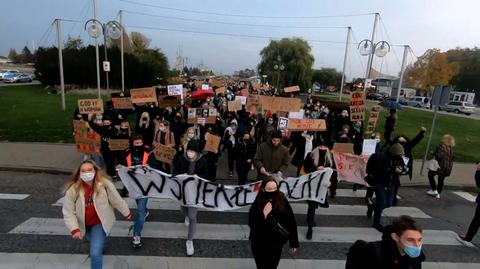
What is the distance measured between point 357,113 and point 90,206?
9.14 m

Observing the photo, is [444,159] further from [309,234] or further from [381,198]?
[309,234]

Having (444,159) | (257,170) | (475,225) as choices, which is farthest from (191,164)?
(444,159)

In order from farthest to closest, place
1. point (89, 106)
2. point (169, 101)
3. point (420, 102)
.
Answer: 1. point (420, 102)
2. point (169, 101)
3. point (89, 106)

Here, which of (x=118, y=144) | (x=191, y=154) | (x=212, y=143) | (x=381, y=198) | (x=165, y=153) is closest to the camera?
(x=191, y=154)

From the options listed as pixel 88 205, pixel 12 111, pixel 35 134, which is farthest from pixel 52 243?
pixel 12 111

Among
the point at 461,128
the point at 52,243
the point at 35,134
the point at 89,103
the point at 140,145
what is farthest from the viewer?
the point at 461,128

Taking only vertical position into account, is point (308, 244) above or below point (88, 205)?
below

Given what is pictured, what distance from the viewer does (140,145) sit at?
18.6ft

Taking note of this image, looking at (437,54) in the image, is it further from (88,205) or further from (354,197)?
(88,205)

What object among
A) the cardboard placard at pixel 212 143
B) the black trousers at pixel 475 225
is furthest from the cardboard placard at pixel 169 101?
the black trousers at pixel 475 225

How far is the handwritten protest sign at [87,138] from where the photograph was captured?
29.1ft

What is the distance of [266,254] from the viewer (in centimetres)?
400

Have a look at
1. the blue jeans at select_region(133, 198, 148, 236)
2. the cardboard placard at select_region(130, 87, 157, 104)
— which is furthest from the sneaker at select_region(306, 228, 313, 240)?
the cardboard placard at select_region(130, 87, 157, 104)

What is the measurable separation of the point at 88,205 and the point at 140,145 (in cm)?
182
